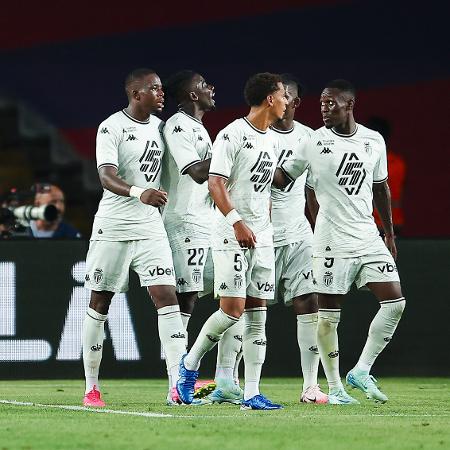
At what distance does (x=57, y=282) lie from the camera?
12.7 m

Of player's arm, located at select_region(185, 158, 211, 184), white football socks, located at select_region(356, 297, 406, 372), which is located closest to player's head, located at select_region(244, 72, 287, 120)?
player's arm, located at select_region(185, 158, 211, 184)

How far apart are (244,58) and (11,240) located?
562 centimetres

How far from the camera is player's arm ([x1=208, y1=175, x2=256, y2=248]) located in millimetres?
8648

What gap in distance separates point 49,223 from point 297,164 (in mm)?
4492

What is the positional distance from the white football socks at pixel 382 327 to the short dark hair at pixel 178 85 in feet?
6.44

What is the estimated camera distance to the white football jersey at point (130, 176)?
955 cm

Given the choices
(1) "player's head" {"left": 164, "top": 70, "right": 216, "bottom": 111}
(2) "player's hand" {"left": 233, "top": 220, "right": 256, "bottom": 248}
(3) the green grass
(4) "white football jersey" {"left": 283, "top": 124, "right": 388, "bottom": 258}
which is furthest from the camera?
(1) "player's head" {"left": 164, "top": 70, "right": 216, "bottom": 111}

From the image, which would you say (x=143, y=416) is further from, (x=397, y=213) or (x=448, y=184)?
(x=448, y=184)

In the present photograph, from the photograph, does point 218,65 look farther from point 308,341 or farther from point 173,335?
point 173,335

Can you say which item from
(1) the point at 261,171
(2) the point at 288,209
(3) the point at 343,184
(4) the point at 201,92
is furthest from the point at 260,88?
(2) the point at 288,209

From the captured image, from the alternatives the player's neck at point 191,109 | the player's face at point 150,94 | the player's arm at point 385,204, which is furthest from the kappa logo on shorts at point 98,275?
the player's arm at point 385,204

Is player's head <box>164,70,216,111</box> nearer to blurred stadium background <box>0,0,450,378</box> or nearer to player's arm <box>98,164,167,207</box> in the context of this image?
player's arm <box>98,164,167,207</box>

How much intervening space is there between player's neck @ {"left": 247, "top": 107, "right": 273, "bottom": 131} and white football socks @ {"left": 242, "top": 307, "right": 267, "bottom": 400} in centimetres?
110

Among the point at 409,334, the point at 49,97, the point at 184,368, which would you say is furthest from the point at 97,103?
the point at 184,368
